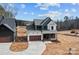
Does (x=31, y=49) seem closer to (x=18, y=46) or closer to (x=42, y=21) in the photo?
(x=18, y=46)

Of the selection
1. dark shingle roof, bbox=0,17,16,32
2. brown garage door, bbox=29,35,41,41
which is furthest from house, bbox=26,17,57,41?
dark shingle roof, bbox=0,17,16,32

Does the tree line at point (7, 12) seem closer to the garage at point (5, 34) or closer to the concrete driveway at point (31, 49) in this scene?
the garage at point (5, 34)

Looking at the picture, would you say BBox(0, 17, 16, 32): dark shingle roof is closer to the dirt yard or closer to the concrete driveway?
the concrete driveway

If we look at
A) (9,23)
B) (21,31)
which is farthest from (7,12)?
(21,31)

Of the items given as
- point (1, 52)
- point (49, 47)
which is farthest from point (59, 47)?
point (1, 52)

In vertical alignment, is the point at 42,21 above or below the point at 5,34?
above

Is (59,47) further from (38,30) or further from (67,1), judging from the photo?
(67,1)

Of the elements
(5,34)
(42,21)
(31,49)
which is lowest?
(31,49)
